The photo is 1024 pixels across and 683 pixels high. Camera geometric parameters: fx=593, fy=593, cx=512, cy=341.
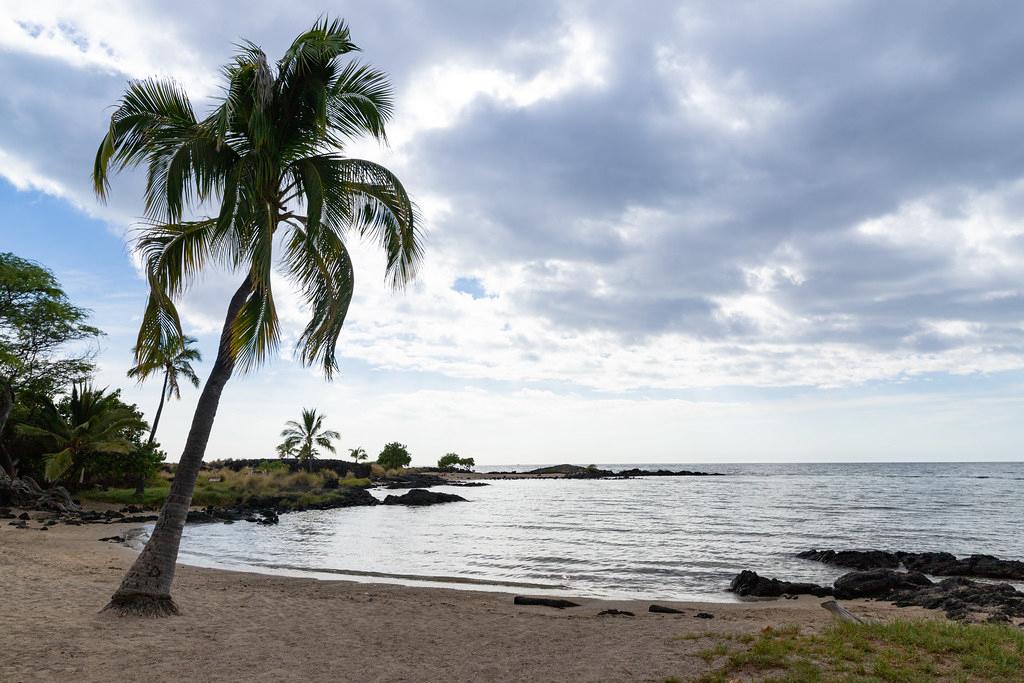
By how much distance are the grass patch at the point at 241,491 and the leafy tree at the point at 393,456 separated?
114 ft

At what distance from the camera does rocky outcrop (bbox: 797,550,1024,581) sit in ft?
62.0

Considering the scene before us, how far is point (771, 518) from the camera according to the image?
37125 mm

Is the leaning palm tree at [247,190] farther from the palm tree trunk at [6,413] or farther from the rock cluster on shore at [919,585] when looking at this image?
the palm tree trunk at [6,413]

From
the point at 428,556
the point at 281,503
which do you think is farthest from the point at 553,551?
the point at 281,503

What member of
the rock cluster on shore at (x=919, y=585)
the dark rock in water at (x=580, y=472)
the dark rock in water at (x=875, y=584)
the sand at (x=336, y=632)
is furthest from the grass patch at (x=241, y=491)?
the dark rock in water at (x=580, y=472)

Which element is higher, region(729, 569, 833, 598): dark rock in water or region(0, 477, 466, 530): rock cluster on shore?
region(0, 477, 466, 530): rock cluster on shore

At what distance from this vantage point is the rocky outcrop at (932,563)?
1889cm

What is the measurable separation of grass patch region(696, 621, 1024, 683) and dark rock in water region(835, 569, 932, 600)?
783 centimetres

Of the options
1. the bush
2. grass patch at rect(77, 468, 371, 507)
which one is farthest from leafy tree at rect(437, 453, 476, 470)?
grass patch at rect(77, 468, 371, 507)

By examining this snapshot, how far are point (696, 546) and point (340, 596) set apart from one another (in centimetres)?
1642

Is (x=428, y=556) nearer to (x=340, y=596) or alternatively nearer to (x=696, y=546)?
(x=340, y=596)

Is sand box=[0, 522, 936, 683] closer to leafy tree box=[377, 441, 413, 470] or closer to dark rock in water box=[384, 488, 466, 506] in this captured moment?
dark rock in water box=[384, 488, 466, 506]

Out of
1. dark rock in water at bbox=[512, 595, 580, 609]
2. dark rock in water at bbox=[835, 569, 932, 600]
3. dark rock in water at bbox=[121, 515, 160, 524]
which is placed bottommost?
dark rock in water at bbox=[835, 569, 932, 600]

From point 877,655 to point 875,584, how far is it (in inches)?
422
